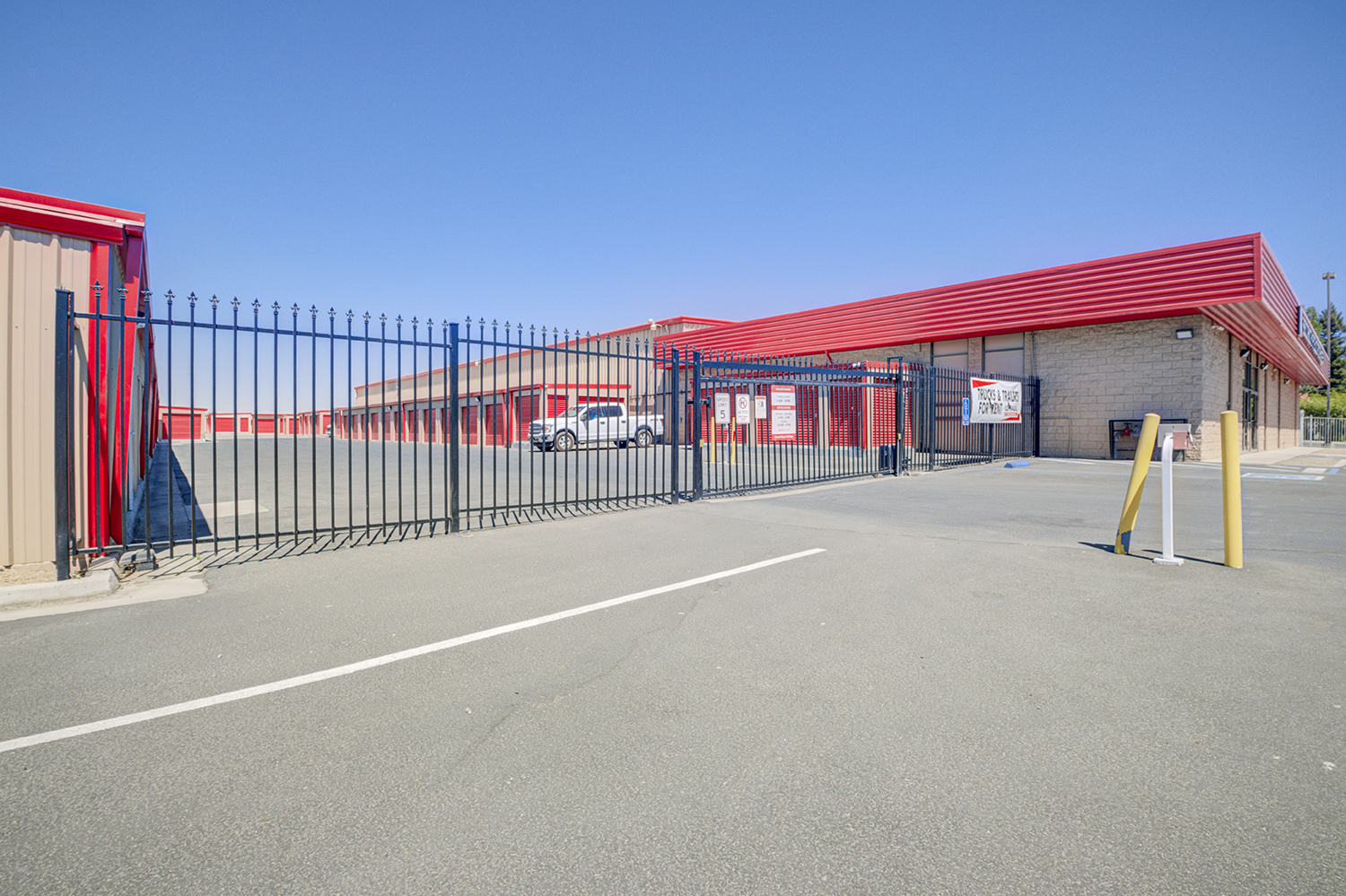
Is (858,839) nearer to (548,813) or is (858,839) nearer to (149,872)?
(548,813)

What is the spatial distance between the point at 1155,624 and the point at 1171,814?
7.77ft

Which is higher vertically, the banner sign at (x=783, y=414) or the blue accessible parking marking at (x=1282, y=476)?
the banner sign at (x=783, y=414)

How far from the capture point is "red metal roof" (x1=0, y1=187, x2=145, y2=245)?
5727mm

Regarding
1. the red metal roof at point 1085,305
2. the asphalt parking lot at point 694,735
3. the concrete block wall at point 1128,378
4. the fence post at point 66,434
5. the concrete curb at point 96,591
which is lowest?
the asphalt parking lot at point 694,735

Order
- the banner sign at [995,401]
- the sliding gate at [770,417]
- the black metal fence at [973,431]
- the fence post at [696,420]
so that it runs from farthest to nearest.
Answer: the black metal fence at [973,431] < the banner sign at [995,401] < the sliding gate at [770,417] < the fence post at [696,420]

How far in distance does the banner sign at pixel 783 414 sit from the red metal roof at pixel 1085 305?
10212 millimetres

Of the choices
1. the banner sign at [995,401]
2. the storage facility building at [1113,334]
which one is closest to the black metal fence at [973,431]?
the banner sign at [995,401]

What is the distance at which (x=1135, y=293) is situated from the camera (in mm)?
17594

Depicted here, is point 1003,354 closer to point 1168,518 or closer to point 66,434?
point 1168,518

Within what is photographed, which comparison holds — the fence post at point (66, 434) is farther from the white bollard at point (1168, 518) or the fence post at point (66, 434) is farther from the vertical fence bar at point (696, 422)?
the white bollard at point (1168, 518)

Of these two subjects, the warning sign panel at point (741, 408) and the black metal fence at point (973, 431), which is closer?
the warning sign panel at point (741, 408)

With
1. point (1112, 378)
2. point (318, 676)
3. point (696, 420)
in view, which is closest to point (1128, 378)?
point (1112, 378)

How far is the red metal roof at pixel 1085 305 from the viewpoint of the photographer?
53.0 feet

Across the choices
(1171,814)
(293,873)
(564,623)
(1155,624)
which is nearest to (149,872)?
(293,873)
